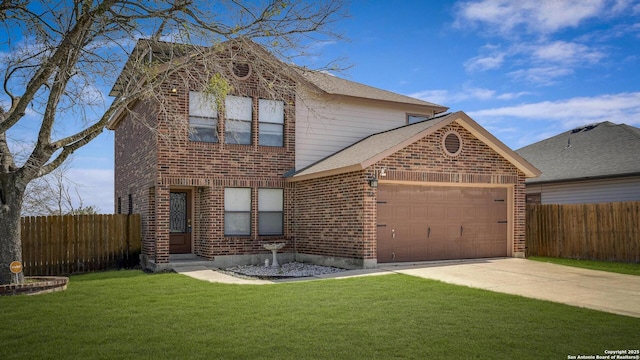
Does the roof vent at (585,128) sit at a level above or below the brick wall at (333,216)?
above

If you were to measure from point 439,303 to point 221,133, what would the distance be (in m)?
9.50

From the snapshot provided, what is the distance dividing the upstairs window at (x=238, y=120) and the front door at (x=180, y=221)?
95.7 inches

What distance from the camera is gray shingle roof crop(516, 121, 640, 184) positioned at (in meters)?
20.2

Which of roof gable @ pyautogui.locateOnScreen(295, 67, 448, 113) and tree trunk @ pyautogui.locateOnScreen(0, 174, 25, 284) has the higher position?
roof gable @ pyautogui.locateOnScreen(295, 67, 448, 113)

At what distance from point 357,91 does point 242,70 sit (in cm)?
433

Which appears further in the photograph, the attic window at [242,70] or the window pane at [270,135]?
the window pane at [270,135]

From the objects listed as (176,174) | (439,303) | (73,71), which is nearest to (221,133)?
(176,174)

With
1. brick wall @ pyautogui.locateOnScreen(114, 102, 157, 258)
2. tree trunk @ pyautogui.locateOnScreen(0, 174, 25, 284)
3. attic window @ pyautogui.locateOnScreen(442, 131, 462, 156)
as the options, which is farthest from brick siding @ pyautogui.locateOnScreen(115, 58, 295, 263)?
attic window @ pyautogui.locateOnScreen(442, 131, 462, 156)

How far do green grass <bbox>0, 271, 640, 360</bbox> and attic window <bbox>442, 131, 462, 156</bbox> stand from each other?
5327 millimetres

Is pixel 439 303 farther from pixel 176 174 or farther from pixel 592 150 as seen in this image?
pixel 592 150

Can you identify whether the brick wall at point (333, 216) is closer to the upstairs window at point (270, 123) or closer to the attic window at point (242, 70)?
the upstairs window at point (270, 123)

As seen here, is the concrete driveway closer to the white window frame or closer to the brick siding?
the white window frame

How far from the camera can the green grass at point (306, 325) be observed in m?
6.36

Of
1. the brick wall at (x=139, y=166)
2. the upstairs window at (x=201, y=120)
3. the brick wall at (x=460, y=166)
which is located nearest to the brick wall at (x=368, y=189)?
the brick wall at (x=460, y=166)
